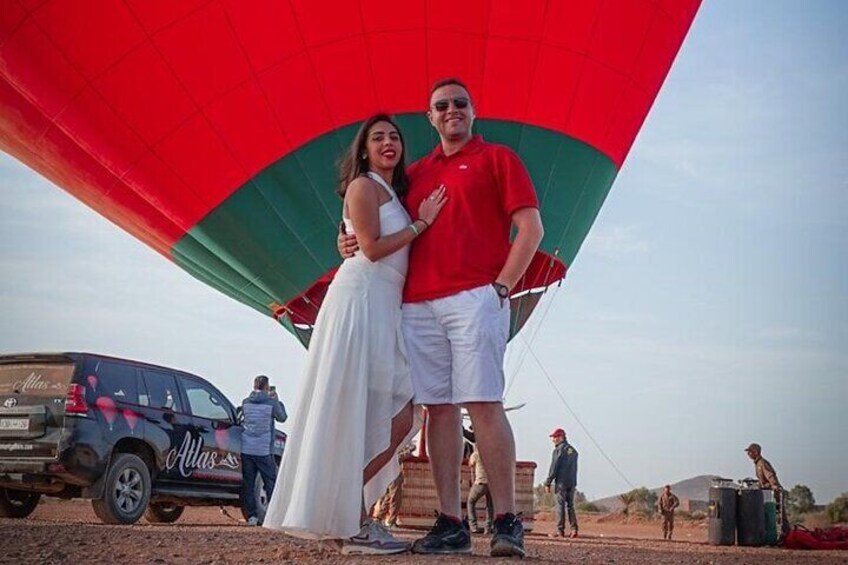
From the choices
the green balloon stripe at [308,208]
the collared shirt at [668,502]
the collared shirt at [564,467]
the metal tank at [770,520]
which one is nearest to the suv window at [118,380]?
the green balloon stripe at [308,208]

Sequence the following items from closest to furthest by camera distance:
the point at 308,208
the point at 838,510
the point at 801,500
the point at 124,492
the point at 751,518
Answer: the point at 124,492
the point at 308,208
the point at 751,518
the point at 838,510
the point at 801,500

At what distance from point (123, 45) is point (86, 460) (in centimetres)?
379

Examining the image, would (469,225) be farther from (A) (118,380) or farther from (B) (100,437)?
(A) (118,380)

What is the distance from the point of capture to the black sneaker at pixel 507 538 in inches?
177

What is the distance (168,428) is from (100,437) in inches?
41.3

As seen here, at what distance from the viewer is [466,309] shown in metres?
4.60

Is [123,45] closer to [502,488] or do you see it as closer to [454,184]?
[454,184]

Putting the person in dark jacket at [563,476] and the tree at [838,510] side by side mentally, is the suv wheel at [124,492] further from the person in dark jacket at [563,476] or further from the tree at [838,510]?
the tree at [838,510]

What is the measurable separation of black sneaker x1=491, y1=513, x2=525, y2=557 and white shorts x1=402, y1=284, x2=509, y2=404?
0.50 meters

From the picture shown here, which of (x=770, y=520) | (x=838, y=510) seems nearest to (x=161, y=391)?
(x=770, y=520)

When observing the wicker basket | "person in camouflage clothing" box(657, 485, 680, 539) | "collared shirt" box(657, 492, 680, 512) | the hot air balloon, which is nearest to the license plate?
the hot air balloon

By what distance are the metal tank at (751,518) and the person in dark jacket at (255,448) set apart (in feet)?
Answer: 16.4

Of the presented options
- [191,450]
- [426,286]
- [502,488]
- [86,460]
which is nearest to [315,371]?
[426,286]

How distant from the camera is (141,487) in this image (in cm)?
920
